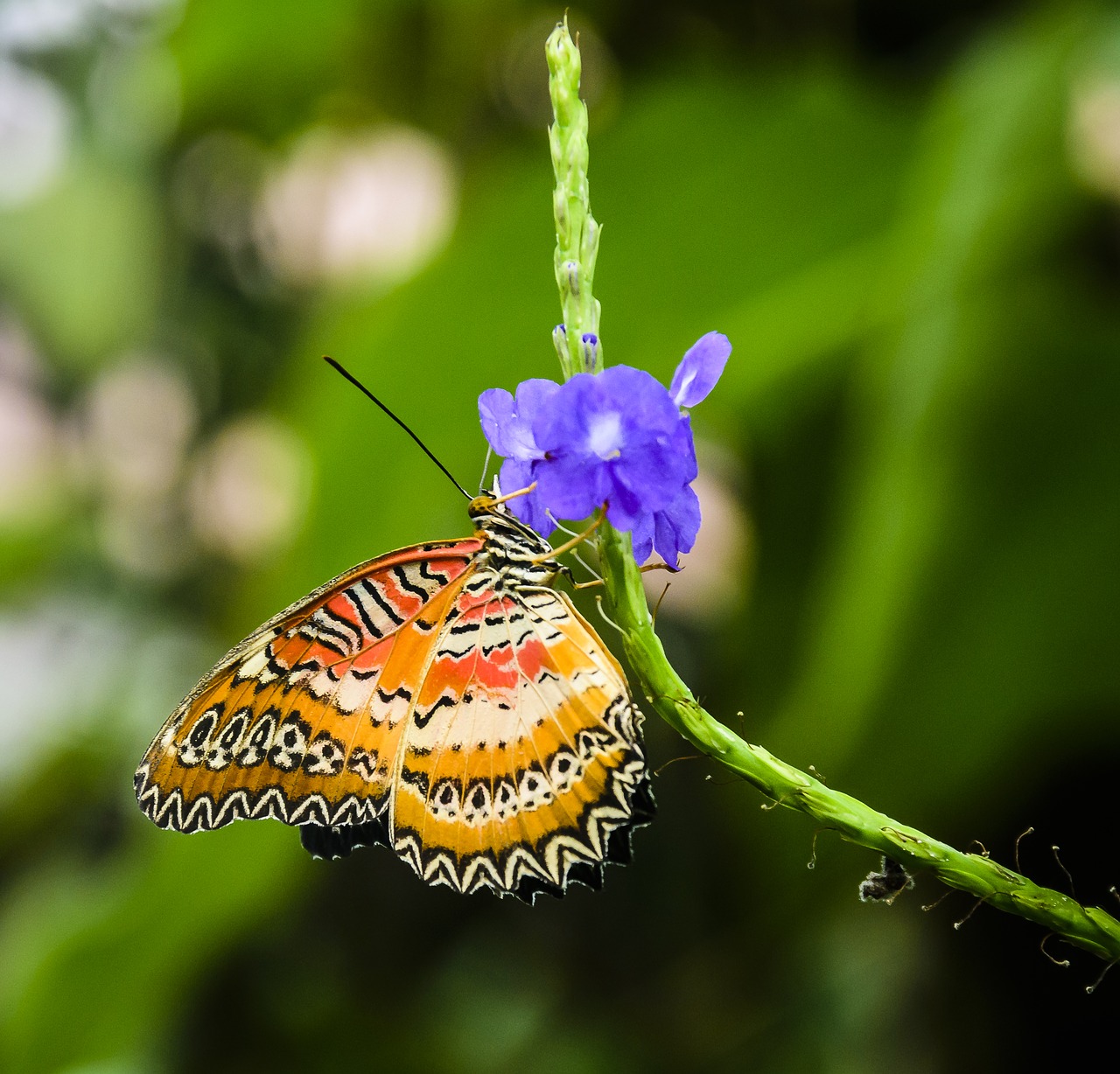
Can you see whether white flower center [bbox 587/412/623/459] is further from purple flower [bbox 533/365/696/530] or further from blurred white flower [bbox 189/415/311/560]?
blurred white flower [bbox 189/415/311/560]

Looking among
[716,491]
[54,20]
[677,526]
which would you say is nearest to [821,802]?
[677,526]

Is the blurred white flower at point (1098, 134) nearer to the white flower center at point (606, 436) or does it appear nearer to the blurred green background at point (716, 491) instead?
the blurred green background at point (716, 491)

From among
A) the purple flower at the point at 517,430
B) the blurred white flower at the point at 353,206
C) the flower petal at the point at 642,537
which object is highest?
the blurred white flower at the point at 353,206

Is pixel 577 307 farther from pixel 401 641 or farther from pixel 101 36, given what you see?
pixel 101 36

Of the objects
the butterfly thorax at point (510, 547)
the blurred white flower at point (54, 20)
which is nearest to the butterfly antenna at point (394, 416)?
the butterfly thorax at point (510, 547)

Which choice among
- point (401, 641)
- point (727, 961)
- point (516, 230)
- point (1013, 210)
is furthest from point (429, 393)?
point (727, 961)

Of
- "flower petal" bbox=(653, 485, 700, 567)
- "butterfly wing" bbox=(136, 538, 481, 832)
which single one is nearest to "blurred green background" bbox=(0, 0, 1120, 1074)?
"butterfly wing" bbox=(136, 538, 481, 832)
